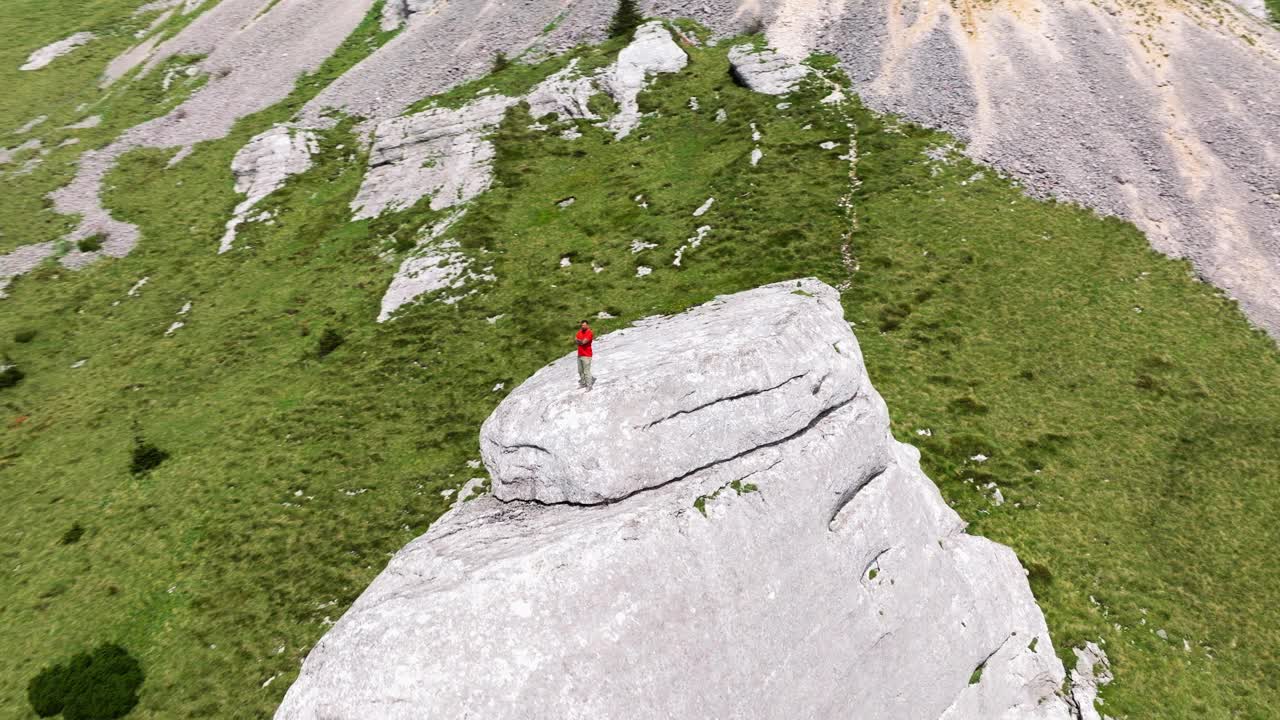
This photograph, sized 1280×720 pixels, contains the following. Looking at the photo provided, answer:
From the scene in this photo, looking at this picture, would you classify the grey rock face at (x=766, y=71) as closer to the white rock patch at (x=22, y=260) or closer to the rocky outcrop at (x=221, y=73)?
the rocky outcrop at (x=221, y=73)

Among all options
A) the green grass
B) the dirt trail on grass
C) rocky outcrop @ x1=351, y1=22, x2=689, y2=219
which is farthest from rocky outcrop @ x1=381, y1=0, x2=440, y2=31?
the green grass

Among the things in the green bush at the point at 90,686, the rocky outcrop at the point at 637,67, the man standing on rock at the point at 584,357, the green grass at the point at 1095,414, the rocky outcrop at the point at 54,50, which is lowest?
the green bush at the point at 90,686

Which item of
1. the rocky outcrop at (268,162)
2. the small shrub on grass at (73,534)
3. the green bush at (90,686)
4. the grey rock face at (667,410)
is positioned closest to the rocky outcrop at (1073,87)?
the rocky outcrop at (268,162)

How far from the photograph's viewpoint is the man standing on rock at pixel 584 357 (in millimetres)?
16906

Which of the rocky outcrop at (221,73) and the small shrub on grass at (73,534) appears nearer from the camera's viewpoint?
the small shrub on grass at (73,534)

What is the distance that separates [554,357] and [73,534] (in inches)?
975

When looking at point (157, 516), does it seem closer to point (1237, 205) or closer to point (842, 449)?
point (842, 449)

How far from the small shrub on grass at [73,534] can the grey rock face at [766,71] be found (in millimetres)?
57917

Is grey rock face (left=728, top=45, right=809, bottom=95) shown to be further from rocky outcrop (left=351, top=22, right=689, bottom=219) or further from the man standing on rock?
the man standing on rock

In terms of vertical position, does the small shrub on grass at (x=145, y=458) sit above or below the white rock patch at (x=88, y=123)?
below

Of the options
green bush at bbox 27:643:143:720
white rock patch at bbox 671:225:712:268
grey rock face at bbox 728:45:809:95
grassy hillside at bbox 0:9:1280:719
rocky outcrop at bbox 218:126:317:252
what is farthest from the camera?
grey rock face at bbox 728:45:809:95

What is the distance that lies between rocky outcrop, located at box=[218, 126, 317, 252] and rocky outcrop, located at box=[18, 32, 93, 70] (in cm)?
4142

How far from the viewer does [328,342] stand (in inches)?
1538

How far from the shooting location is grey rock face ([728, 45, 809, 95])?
5544 centimetres
